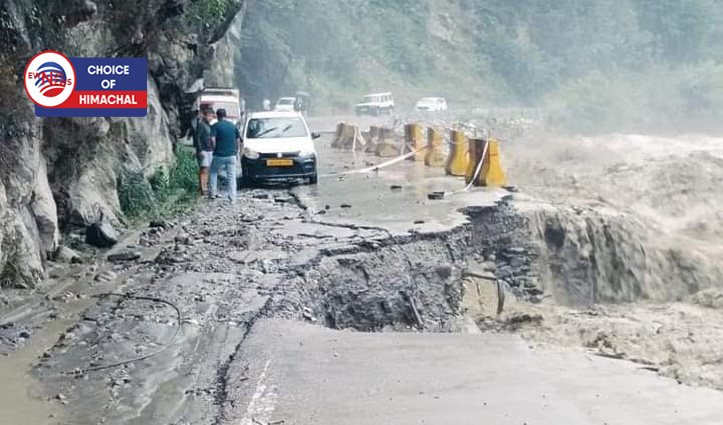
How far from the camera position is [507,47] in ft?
225

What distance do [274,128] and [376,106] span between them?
36315mm

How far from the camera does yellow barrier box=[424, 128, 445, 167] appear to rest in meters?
22.2

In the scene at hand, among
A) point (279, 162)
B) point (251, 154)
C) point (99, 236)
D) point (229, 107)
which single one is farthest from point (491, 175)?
point (229, 107)

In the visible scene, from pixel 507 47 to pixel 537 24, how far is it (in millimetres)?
3278

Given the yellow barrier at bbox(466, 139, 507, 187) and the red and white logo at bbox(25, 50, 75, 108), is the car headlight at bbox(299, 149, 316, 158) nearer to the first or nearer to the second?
the yellow barrier at bbox(466, 139, 507, 187)

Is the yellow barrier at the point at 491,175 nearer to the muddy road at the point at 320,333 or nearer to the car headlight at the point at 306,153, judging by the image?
the muddy road at the point at 320,333

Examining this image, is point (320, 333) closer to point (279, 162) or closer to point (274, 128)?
point (279, 162)

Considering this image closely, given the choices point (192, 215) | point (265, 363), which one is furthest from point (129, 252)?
point (265, 363)

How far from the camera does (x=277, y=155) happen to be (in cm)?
1827

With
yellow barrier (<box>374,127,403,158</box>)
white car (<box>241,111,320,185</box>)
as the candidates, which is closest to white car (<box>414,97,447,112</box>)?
yellow barrier (<box>374,127,403,158</box>)

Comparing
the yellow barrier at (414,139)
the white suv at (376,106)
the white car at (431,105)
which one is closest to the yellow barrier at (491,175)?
the yellow barrier at (414,139)

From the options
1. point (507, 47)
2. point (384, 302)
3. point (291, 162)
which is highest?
point (507, 47)

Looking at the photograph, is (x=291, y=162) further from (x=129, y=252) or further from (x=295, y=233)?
(x=129, y=252)

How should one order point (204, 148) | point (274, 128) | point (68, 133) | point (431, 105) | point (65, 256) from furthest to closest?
point (431, 105), point (274, 128), point (204, 148), point (68, 133), point (65, 256)
